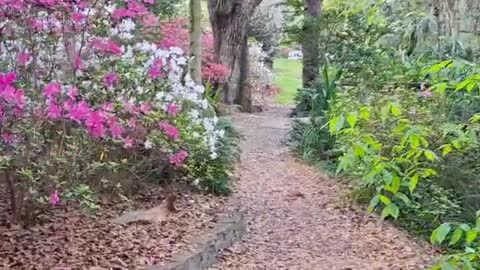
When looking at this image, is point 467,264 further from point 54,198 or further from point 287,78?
point 287,78

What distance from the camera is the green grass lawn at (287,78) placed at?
16.2 meters

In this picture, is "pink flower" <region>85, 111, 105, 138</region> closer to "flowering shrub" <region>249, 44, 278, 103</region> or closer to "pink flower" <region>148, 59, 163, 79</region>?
"pink flower" <region>148, 59, 163, 79</region>

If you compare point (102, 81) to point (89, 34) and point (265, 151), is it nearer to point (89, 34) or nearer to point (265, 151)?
point (89, 34)

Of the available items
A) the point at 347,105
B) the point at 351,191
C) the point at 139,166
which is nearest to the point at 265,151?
the point at 347,105

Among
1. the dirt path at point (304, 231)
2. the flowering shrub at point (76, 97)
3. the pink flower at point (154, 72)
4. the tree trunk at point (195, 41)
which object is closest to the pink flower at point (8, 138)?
the flowering shrub at point (76, 97)

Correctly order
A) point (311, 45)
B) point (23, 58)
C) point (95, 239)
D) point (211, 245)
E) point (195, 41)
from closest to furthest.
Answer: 1. point (23, 58)
2. point (95, 239)
3. point (211, 245)
4. point (195, 41)
5. point (311, 45)

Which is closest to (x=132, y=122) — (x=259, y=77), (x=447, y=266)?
(x=447, y=266)

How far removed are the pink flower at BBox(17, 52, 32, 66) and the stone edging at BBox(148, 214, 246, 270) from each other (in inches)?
48.1

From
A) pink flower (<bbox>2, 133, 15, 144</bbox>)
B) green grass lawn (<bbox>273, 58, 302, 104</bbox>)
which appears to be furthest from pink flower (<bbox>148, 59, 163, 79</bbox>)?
green grass lawn (<bbox>273, 58, 302, 104</bbox>)

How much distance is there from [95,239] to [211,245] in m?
0.71

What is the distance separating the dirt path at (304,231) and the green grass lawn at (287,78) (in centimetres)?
942

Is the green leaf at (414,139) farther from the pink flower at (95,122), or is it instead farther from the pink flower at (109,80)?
the pink flower at (109,80)

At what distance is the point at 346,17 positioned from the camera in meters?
11.4

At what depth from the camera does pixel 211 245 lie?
11.8 feet
